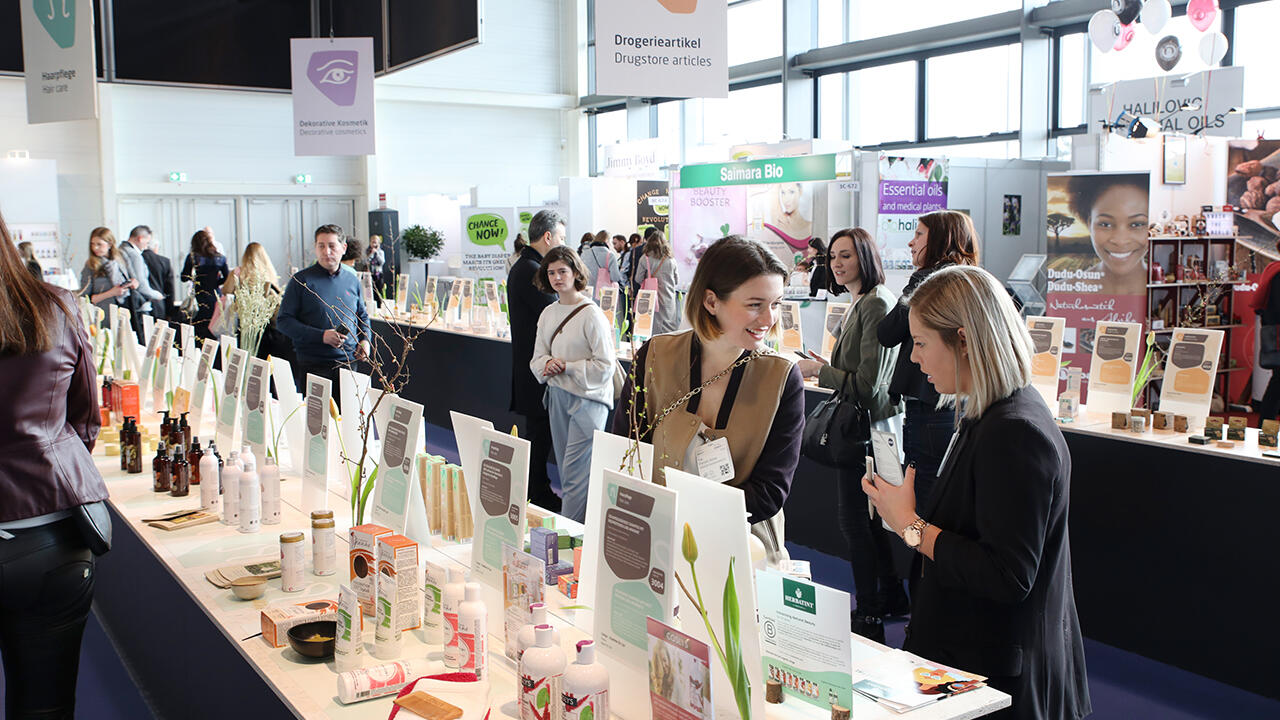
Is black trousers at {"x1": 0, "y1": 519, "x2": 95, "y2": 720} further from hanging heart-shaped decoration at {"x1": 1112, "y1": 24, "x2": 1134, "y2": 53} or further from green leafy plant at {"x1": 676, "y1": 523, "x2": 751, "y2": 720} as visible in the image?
hanging heart-shaped decoration at {"x1": 1112, "y1": 24, "x2": 1134, "y2": 53}

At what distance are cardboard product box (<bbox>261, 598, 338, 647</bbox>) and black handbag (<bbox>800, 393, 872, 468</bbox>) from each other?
205 cm

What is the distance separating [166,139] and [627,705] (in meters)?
17.9

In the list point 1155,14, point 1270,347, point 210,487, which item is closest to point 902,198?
point 1155,14

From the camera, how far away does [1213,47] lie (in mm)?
8297

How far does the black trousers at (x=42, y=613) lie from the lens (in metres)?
2.15

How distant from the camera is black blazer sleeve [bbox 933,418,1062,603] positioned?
1.77 m

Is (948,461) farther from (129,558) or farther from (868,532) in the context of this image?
(129,558)

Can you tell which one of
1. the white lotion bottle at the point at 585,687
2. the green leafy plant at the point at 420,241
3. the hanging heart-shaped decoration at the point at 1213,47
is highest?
the hanging heart-shaped decoration at the point at 1213,47

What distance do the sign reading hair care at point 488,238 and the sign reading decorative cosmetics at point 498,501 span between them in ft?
44.9

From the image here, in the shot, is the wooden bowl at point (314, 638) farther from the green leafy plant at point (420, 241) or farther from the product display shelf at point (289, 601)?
the green leafy plant at point (420, 241)

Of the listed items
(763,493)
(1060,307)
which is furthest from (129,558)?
(1060,307)

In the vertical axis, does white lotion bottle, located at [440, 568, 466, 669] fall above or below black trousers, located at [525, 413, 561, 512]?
above

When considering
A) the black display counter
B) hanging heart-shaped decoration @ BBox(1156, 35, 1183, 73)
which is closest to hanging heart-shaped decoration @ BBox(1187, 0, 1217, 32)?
hanging heart-shaped decoration @ BBox(1156, 35, 1183, 73)

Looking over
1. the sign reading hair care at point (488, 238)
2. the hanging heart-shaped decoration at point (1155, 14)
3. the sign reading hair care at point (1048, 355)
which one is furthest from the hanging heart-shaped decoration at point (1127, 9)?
the sign reading hair care at point (488, 238)
